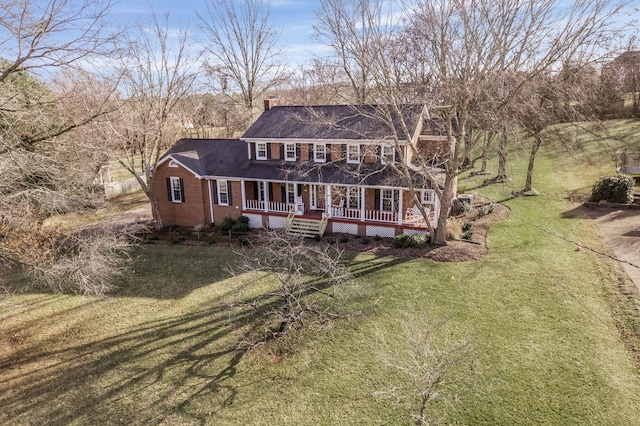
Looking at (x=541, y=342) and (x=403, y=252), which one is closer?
(x=541, y=342)

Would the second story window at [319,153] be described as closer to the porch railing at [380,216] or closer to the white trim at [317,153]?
the white trim at [317,153]

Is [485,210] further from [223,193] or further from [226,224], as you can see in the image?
[223,193]

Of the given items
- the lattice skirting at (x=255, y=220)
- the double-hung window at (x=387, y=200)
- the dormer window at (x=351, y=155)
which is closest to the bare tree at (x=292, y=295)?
the lattice skirting at (x=255, y=220)

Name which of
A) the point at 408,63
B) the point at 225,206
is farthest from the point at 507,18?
the point at 225,206

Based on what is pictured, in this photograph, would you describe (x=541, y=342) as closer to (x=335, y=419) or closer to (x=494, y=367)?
(x=494, y=367)

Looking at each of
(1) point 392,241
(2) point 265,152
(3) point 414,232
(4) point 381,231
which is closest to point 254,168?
(2) point 265,152
